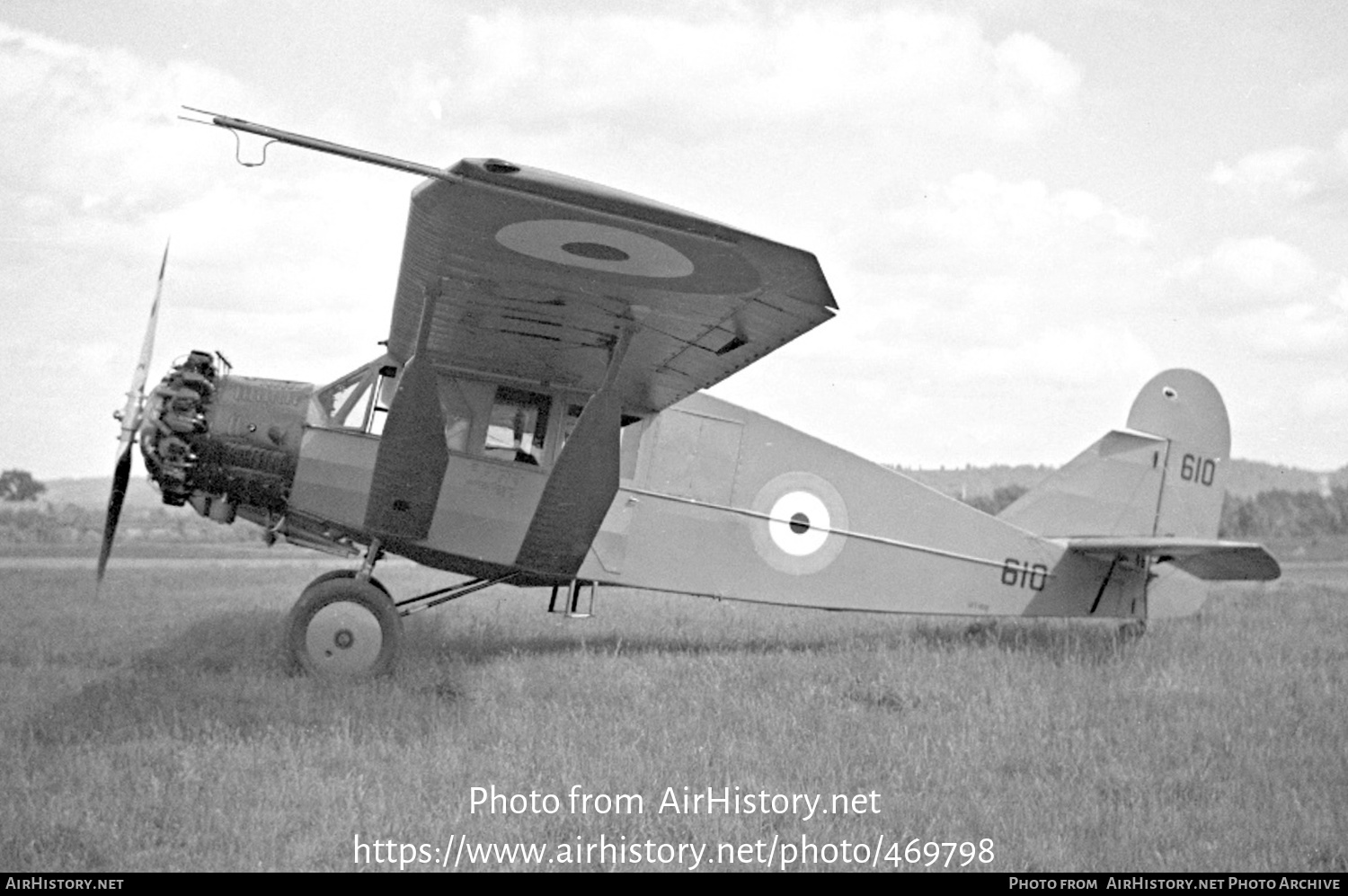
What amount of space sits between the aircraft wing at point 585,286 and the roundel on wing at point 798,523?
1.29m

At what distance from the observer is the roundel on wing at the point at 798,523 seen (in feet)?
28.5

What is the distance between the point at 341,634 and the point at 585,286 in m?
2.88

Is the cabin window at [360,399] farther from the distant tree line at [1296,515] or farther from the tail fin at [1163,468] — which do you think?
the distant tree line at [1296,515]

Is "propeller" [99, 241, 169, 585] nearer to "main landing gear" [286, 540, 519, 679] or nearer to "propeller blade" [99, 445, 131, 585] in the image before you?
"propeller blade" [99, 445, 131, 585]

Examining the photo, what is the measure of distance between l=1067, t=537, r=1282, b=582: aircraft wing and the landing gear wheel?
599 cm

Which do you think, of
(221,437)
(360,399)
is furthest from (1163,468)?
(221,437)

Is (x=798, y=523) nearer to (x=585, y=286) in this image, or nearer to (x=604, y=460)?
(x=604, y=460)

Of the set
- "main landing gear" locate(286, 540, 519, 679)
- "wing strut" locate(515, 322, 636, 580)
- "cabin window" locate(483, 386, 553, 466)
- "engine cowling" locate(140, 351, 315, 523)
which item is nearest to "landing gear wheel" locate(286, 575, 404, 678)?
"main landing gear" locate(286, 540, 519, 679)

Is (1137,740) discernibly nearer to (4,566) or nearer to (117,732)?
(117,732)

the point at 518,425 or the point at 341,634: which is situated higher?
the point at 518,425

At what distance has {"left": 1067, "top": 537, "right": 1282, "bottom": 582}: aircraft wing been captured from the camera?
798cm

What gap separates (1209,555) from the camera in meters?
8.36

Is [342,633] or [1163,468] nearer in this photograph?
[342,633]
